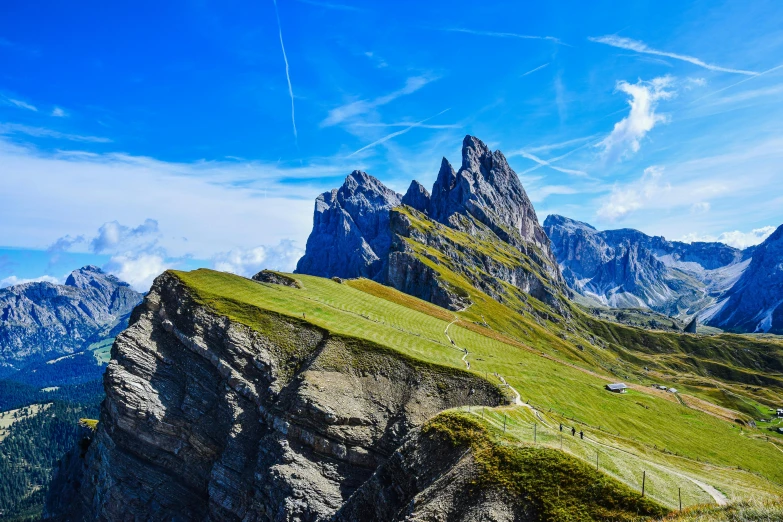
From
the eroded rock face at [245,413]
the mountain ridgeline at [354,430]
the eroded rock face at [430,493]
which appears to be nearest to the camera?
the eroded rock face at [430,493]

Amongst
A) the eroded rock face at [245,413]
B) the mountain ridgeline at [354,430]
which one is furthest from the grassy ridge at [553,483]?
the eroded rock face at [245,413]

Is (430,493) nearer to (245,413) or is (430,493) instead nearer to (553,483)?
(553,483)

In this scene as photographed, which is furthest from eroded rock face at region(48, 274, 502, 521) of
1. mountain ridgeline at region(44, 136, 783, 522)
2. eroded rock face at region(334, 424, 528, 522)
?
eroded rock face at region(334, 424, 528, 522)

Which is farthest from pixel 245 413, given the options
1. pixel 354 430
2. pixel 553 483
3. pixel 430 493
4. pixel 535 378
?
pixel 535 378

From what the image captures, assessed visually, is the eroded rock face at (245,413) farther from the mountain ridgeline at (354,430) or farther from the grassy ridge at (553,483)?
the grassy ridge at (553,483)

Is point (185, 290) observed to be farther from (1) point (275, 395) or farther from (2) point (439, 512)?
(2) point (439, 512)

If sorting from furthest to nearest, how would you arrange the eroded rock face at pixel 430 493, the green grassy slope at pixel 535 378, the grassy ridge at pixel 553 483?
the green grassy slope at pixel 535 378 → the eroded rock face at pixel 430 493 → the grassy ridge at pixel 553 483

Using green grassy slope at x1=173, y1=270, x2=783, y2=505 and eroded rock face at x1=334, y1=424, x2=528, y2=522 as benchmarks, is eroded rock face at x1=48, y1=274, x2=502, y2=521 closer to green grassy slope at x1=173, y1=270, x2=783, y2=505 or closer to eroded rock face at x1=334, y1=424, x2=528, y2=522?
green grassy slope at x1=173, y1=270, x2=783, y2=505

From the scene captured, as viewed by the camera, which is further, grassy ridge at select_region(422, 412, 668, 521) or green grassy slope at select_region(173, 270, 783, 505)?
green grassy slope at select_region(173, 270, 783, 505)

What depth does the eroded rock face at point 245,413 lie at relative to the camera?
46.8 metres

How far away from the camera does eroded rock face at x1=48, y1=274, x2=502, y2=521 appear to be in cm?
4678

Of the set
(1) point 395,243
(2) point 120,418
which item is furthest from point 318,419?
(1) point 395,243

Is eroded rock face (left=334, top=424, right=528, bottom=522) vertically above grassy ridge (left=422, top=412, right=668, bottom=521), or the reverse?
grassy ridge (left=422, top=412, right=668, bottom=521)

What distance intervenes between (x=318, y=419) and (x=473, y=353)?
34.6 metres
